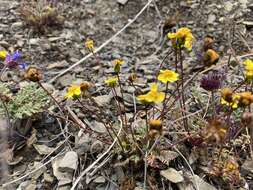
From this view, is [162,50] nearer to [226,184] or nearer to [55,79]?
[55,79]

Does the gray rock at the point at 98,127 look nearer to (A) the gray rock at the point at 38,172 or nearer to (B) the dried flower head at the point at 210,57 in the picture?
(A) the gray rock at the point at 38,172

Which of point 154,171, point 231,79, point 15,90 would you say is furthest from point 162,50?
point 154,171

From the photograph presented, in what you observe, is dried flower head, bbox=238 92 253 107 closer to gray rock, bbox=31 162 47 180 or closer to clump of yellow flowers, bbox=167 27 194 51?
clump of yellow flowers, bbox=167 27 194 51

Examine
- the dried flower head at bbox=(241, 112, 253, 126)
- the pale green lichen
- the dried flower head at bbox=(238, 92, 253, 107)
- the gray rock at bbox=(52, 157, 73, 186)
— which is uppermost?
the dried flower head at bbox=(238, 92, 253, 107)

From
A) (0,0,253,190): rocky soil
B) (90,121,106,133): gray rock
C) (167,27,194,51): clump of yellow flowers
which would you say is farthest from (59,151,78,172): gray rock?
(167,27,194,51): clump of yellow flowers

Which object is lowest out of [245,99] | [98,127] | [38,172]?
[38,172]

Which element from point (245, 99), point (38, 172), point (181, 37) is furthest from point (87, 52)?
point (245, 99)

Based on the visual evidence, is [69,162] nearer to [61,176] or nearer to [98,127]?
[61,176]

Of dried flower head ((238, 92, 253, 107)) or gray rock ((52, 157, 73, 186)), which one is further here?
gray rock ((52, 157, 73, 186))

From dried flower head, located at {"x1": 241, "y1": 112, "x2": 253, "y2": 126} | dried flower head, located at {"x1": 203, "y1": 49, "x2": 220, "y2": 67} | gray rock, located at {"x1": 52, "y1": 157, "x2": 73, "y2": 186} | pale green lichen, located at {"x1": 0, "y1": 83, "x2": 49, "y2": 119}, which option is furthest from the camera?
pale green lichen, located at {"x1": 0, "y1": 83, "x2": 49, "y2": 119}
